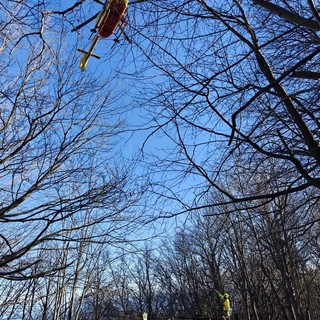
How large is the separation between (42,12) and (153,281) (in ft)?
107

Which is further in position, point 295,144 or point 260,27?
point 295,144

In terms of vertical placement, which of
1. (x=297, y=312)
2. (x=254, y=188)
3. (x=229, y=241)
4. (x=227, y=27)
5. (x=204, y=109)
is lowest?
(x=297, y=312)

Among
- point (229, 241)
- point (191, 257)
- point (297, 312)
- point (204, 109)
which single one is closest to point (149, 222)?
point (204, 109)

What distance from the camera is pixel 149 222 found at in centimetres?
352

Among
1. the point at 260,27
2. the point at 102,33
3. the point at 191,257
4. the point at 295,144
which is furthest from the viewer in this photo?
the point at 191,257

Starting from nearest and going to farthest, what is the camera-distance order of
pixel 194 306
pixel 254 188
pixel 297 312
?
pixel 254 188
pixel 297 312
pixel 194 306

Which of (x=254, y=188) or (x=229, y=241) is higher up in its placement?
(x=229, y=241)

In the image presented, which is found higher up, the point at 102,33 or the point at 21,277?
the point at 102,33

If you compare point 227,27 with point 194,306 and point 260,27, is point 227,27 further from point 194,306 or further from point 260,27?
point 194,306

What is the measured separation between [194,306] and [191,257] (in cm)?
661

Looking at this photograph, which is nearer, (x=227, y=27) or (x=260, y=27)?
(x=227, y=27)

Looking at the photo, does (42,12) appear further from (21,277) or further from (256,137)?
(21,277)

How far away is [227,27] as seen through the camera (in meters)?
2.85

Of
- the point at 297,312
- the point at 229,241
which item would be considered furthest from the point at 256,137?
the point at 229,241
